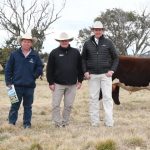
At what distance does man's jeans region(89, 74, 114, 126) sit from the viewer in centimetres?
1023

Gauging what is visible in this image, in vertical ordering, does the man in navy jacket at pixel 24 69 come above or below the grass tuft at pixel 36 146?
above

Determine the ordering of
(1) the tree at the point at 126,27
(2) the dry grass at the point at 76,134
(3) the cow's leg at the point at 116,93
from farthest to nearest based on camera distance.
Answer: (1) the tree at the point at 126,27 → (3) the cow's leg at the point at 116,93 → (2) the dry grass at the point at 76,134

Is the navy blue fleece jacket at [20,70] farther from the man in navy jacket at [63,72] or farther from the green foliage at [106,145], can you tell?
the green foliage at [106,145]

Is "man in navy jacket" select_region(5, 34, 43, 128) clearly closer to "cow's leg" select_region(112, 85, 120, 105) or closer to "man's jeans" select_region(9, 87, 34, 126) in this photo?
"man's jeans" select_region(9, 87, 34, 126)

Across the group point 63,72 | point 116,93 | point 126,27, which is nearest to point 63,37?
point 63,72

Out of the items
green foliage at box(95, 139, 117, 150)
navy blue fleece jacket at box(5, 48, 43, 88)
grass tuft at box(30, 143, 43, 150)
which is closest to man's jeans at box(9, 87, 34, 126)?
navy blue fleece jacket at box(5, 48, 43, 88)

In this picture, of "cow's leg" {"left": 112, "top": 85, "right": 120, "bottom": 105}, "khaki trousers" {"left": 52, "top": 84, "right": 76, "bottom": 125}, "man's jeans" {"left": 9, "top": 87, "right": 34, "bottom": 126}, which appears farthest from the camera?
"cow's leg" {"left": 112, "top": 85, "right": 120, "bottom": 105}

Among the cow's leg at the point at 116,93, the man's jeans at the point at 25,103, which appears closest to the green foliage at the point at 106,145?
the man's jeans at the point at 25,103

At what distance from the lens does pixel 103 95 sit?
406 inches

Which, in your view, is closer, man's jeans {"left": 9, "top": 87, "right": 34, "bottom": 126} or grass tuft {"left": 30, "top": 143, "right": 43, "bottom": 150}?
grass tuft {"left": 30, "top": 143, "right": 43, "bottom": 150}

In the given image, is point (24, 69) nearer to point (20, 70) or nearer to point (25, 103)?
point (20, 70)

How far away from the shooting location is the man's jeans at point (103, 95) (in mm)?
10227

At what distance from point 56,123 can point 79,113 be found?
2.49m

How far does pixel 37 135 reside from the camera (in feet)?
29.8
